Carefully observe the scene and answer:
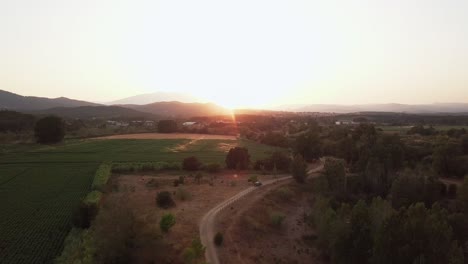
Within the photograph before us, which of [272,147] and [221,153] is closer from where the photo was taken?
[221,153]

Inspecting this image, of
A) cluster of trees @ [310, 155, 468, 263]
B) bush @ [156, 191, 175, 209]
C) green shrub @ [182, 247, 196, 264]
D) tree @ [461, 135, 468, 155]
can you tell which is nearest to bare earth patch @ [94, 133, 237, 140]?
tree @ [461, 135, 468, 155]

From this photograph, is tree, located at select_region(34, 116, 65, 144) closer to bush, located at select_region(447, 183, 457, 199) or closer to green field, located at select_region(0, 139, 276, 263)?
green field, located at select_region(0, 139, 276, 263)

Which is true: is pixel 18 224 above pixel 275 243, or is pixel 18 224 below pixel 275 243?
above

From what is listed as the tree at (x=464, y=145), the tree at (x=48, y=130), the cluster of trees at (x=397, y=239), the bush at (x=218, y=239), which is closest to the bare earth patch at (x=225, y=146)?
the tree at (x=48, y=130)

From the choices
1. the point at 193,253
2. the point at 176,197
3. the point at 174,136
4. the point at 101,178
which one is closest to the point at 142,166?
the point at 101,178

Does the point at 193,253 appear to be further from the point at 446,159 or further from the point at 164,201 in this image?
the point at 446,159

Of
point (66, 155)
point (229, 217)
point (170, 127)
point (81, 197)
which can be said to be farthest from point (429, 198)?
point (170, 127)

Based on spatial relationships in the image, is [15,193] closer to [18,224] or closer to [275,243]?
[18,224]
